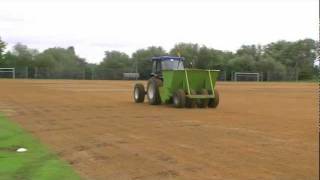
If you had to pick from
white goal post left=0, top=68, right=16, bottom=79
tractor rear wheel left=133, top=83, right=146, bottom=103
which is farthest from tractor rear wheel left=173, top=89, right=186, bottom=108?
white goal post left=0, top=68, right=16, bottom=79

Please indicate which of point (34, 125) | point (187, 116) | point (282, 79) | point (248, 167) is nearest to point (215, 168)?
point (248, 167)

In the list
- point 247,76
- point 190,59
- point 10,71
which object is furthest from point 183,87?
point 247,76

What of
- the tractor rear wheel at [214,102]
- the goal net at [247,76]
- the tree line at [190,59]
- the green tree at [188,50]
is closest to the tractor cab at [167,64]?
the tractor rear wheel at [214,102]

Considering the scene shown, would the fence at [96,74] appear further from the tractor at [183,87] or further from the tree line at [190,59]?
the tractor at [183,87]

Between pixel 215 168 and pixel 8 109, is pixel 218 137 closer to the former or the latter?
pixel 215 168

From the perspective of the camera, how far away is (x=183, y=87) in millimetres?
24281

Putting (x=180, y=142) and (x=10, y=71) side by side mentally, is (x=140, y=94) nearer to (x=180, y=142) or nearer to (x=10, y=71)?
(x=180, y=142)

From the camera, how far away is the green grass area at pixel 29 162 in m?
9.31

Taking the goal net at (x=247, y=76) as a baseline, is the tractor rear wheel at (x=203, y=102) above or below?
below

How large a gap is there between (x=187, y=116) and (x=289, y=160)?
9.28 meters

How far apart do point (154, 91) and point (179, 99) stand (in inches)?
94.6

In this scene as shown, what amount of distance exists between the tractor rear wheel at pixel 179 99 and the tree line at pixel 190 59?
48.5 meters

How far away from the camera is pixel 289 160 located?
10359mm

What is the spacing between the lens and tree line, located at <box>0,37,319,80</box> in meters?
80.6
